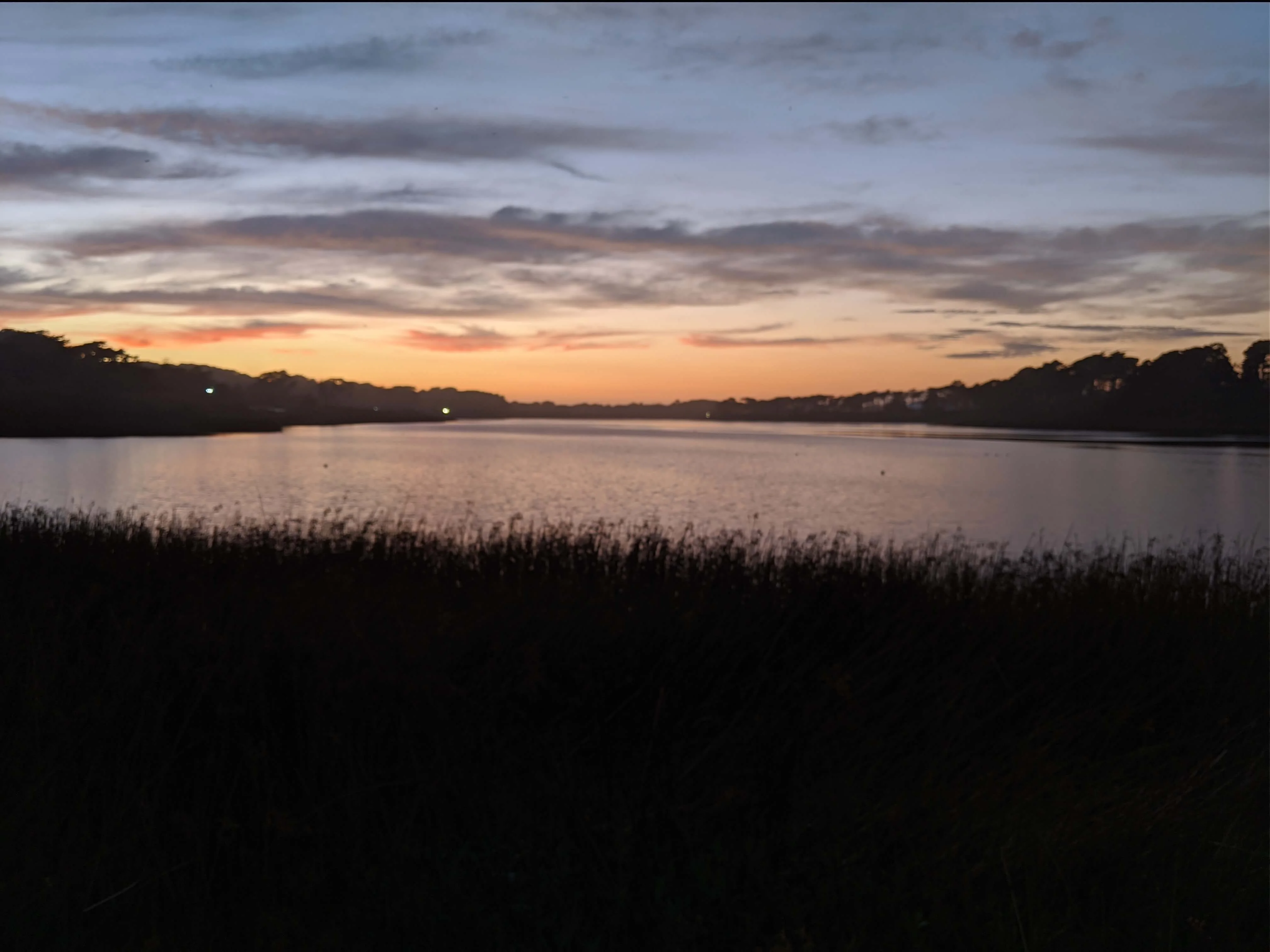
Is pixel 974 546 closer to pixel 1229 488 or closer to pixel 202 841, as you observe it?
pixel 202 841

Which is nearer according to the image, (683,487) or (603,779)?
(603,779)

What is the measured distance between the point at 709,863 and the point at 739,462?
85.4 meters

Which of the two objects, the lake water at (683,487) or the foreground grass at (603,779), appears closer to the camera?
the foreground grass at (603,779)

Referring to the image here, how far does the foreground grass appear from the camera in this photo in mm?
4004

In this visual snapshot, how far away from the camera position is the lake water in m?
36.2

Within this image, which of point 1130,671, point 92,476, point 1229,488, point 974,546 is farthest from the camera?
point 1229,488

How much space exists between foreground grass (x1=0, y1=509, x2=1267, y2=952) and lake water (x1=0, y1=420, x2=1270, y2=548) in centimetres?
1072

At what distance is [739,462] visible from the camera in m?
88.9

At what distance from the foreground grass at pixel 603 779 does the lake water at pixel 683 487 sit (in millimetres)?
10719

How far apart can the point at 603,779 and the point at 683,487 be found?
49.3m

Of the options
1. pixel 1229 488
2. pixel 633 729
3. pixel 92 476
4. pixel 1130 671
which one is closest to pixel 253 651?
pixel 633 729

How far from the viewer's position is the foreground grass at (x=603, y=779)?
4.00 m

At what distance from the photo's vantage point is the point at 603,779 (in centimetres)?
509

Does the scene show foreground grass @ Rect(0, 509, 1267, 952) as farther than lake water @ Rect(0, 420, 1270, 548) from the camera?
No
